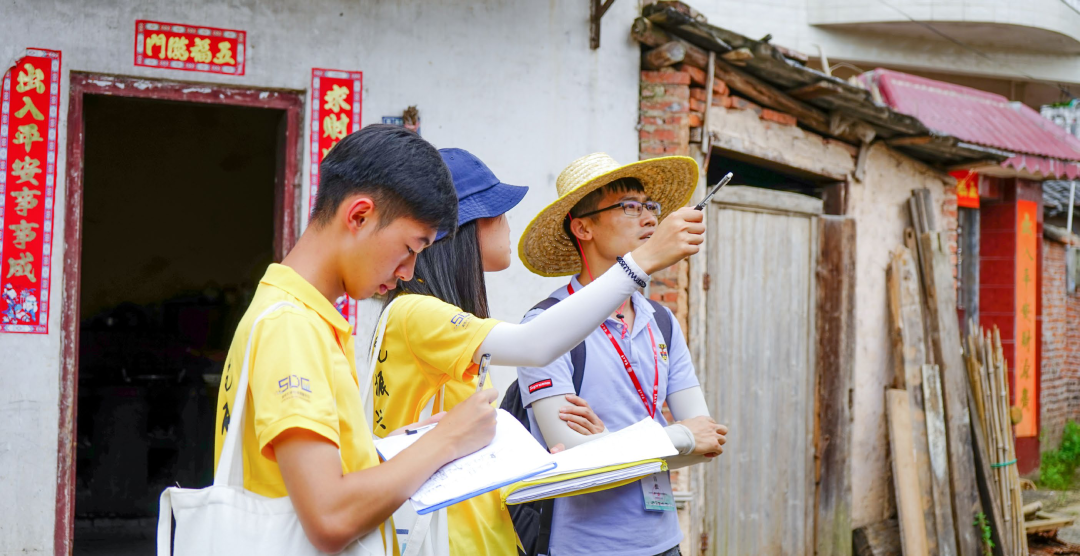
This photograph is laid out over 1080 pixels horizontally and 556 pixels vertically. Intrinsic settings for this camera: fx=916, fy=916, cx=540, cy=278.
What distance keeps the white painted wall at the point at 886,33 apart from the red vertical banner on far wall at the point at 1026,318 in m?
2.51

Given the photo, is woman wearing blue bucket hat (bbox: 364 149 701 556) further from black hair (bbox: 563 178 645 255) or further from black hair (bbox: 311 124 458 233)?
black hair (bbox: 563 178 645 255)

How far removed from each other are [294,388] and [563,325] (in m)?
0.57

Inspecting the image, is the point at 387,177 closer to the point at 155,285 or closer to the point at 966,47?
the point at 155,285

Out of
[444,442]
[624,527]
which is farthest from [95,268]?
[444,442]

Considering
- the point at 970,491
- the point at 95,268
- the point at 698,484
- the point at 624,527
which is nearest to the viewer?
the point at 624,527

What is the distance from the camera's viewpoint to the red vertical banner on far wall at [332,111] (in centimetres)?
428

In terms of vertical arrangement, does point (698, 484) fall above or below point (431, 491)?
below

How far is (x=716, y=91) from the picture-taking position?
5.12 meters

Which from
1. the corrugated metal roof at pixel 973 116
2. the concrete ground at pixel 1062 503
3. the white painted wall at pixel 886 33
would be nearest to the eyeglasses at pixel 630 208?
the concrete ground at pixel 1062 503

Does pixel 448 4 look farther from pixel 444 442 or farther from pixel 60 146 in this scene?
pixel 444 442

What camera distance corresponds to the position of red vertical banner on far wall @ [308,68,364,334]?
14.0 ft

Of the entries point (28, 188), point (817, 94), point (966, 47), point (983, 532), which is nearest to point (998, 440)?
point (983, 532)

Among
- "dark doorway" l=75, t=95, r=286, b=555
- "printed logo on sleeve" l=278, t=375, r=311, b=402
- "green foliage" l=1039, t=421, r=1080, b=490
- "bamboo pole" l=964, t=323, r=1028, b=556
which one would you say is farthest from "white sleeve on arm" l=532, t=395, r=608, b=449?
"green foliage" l=1039, t=421, r=1080, b=490

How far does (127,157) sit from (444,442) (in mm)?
6826
